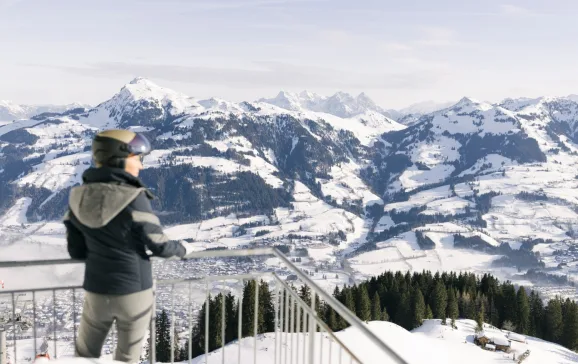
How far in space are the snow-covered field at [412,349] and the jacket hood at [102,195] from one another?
183 centimetres

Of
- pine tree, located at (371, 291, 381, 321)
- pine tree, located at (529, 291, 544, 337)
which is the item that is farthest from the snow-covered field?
pine tree, located at (529, 291, 544, 337)

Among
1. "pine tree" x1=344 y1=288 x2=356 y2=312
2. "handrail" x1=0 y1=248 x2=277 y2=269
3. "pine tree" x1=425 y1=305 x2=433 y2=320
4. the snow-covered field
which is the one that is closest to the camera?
"handrail" x1=0 y1=248 x2=277 y2=269

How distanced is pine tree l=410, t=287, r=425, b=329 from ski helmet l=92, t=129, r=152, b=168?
58.9 meters

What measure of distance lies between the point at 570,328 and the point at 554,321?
2.29m

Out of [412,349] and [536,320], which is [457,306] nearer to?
[536,320]

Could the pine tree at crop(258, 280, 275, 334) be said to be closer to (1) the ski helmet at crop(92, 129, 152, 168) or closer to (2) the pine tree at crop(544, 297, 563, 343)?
(2) the pine tree at crop(544, 297, 563, 343)

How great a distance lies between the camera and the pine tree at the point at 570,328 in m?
59.9

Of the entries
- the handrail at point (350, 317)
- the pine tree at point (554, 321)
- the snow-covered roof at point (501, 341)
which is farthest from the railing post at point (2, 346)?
the pine tree at point (554, 321)

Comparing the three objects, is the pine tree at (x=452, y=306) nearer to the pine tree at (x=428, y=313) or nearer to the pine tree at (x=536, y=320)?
the pine tree at (x=428, y=313)

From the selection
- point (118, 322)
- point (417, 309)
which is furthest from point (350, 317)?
point (417, 309)

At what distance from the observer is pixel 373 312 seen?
57.5m

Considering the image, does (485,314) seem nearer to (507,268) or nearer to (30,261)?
(30,261)

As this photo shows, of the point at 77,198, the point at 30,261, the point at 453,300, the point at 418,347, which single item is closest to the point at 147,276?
the point at 77,198

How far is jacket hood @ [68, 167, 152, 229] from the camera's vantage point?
4.05 m
